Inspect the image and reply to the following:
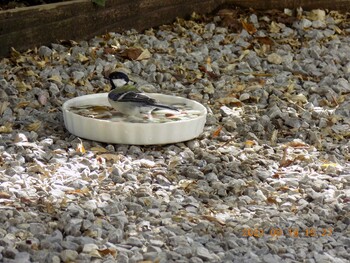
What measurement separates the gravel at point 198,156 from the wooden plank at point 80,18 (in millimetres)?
83

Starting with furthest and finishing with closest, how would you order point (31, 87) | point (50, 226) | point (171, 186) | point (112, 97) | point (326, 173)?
point (31, 87), point (112, 97), point (326, 173), point (171, 186), point (50, 226)

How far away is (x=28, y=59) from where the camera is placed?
5730mm

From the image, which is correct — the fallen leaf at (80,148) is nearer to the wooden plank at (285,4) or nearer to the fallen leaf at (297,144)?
the fallen leaf at (297,144)

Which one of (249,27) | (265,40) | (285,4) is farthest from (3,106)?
(285,4)

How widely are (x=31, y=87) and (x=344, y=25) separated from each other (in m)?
2.82

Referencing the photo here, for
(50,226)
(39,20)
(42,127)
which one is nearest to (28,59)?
(39,20)

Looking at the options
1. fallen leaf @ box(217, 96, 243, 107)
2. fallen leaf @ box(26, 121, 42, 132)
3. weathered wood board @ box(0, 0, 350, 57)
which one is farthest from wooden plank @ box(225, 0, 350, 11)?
fallen leaf @ box(26, 121, 42, 132)

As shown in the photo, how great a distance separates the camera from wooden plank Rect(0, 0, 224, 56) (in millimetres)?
5766

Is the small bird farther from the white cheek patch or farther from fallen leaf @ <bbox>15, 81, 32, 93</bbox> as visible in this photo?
fallen leaf @ <bbox>15, 81, 32, 93</bbox>

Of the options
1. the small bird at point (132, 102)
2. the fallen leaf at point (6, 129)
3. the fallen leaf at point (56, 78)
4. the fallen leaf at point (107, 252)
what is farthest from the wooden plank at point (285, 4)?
the fallen leaf at point (107, 252)

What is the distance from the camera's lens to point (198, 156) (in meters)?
4.53

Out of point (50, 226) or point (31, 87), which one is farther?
point (31, 87)

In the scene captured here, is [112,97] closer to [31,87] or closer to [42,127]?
[42,127]

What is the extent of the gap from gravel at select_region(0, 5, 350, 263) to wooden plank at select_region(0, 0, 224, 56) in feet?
0.27
